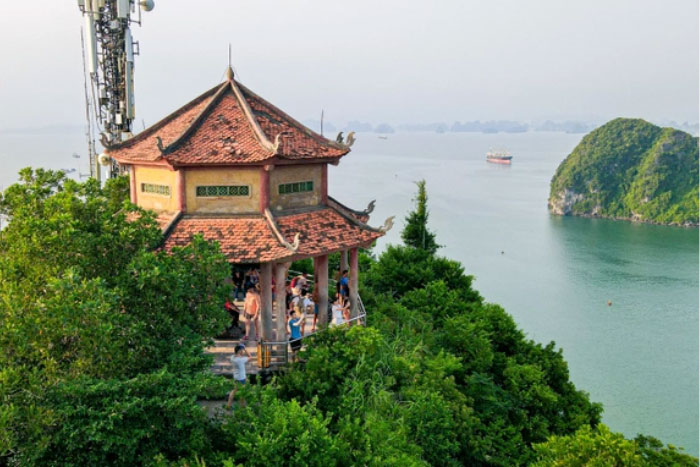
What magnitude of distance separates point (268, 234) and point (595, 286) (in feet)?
164

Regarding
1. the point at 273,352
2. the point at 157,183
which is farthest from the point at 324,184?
the point at 273,352

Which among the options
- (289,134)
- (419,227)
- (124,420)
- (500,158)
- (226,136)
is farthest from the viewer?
(500,158)

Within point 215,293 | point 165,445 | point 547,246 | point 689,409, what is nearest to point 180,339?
point 215,293

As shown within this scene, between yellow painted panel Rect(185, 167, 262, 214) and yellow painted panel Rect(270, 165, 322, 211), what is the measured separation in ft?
1.55

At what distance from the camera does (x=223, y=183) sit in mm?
15664

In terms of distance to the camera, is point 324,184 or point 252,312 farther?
point 324,184

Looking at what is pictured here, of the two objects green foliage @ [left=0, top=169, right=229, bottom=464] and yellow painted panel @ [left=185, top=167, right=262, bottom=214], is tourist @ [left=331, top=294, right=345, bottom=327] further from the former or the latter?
green foliage @ [left=0, top=169, right=229, bottom=464]

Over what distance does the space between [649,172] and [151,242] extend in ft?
388

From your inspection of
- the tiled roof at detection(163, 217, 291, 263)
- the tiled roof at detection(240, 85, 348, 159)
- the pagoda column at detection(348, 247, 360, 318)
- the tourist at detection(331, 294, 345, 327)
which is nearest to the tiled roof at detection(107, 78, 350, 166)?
the tiled roof at detection(240, 85, 348, 159)

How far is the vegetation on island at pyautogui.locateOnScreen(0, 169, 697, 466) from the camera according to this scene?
9.24 m

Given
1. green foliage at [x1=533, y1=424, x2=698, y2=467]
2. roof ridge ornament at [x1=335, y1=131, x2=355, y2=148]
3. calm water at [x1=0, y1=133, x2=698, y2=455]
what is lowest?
calm water at [x1=0, y1=133, x2=698, y2=455]

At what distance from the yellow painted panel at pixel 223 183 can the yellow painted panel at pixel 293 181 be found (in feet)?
1.55

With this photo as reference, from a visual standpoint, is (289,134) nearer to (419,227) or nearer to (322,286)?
(322,286)

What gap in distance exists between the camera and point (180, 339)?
11.3m
